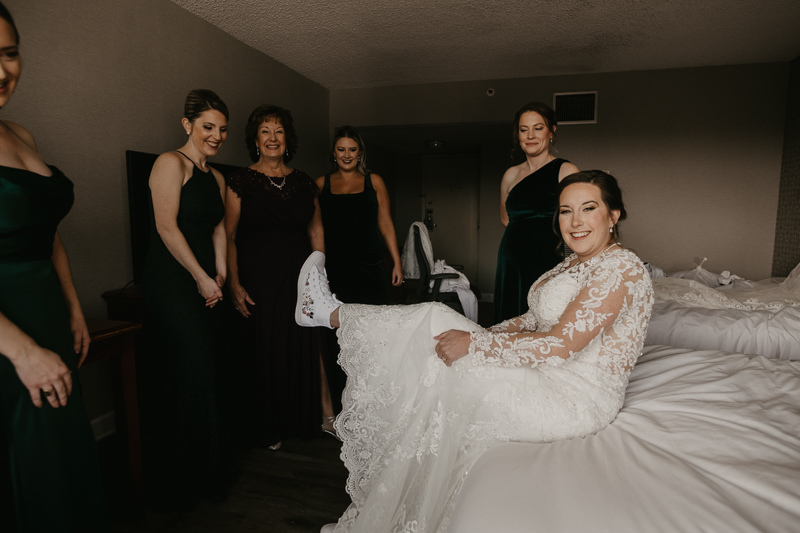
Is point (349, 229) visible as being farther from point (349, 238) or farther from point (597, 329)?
point (597, 329)

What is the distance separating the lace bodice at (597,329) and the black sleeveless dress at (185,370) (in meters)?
1.22

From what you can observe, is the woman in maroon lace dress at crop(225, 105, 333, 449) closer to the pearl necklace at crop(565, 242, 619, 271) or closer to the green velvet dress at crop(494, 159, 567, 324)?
the green velvet dress at crop(494, 159, 567, 324)

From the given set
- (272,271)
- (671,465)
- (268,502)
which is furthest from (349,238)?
(671,465)

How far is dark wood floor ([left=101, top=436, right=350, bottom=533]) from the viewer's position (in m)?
1.72

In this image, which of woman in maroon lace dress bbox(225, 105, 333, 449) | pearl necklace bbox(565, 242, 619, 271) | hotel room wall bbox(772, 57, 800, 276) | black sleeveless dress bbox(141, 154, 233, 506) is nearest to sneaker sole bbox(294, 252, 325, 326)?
woman in maroon lace dress bbox(225, 105, 333, 449)

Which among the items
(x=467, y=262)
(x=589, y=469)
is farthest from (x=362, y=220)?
(x=467, y=262)

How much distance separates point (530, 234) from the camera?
218 centimetres

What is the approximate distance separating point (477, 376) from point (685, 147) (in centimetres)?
451

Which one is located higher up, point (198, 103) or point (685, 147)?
point (685, 147)

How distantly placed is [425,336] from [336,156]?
159cm

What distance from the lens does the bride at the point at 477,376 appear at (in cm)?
123

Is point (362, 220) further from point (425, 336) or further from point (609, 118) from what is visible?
point (609, 118)

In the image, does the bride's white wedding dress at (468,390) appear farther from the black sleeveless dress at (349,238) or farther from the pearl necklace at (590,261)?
the black sleeveless dress at (349,238)

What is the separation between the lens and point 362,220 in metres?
2.67
